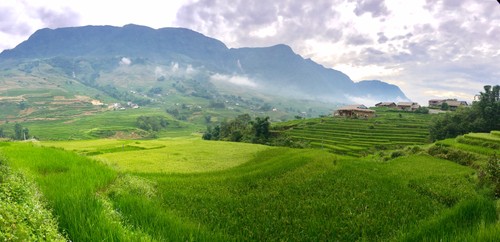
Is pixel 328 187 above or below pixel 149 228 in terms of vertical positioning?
below

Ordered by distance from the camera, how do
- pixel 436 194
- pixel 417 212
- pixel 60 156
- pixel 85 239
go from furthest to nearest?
pixel 60 156 < pixel 436 194 < pixel 417 212 < pixel 85 239

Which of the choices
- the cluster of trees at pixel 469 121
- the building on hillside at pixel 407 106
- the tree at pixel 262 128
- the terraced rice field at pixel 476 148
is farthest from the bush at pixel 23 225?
the building on hillside at pixel 407 106

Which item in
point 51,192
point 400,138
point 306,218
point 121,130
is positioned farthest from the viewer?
point 121,130

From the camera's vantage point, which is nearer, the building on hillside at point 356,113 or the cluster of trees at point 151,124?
the building on hillside at point 356,113

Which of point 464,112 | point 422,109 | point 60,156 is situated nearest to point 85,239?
point 60,156

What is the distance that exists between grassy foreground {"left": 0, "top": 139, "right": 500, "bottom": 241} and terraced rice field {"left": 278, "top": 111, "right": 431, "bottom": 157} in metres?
40.4

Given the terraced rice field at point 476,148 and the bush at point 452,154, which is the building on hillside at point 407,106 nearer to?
the terraced rice field at point 476,148

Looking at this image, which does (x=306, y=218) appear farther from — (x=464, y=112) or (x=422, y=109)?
(x=422, y=109)

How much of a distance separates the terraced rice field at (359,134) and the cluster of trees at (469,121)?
3.30 m

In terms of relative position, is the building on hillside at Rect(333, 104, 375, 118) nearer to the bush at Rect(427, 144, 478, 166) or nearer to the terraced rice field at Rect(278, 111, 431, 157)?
the terraced rice field at Rect(278, 111, 431, 157)

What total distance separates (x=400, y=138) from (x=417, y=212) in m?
58.9

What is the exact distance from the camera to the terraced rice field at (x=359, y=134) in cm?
5750

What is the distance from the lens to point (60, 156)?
15070 mm

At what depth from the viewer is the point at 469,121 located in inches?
2516
